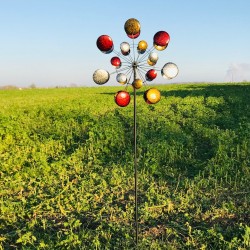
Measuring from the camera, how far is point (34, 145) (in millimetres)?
9875

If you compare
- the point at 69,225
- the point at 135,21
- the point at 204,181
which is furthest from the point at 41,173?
the point at 135,21

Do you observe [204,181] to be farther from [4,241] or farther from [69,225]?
[4,241]

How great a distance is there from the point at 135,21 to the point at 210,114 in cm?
1188

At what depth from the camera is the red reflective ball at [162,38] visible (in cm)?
377

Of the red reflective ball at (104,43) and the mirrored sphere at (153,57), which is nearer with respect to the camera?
the red reflective ball at (104,43)

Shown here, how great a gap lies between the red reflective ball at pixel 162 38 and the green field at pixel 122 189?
257cm

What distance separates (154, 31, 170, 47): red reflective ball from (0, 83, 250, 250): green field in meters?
2.57

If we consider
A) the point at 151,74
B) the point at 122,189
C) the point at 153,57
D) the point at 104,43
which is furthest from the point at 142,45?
the point at 122,189

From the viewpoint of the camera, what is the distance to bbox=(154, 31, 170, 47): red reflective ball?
3.77 m

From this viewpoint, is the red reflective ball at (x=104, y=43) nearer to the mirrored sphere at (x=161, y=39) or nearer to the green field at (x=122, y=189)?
the mirrored sphere at (x=161, y=39)

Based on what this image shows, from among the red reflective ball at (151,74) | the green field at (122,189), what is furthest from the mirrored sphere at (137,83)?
the green field at (122,189)

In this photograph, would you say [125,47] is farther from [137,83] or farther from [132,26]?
[137,83]

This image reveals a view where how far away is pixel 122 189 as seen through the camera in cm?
659

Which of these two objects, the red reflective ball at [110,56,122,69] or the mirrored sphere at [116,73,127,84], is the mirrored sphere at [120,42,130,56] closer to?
the red reflective ball at [110,56,122,69]
